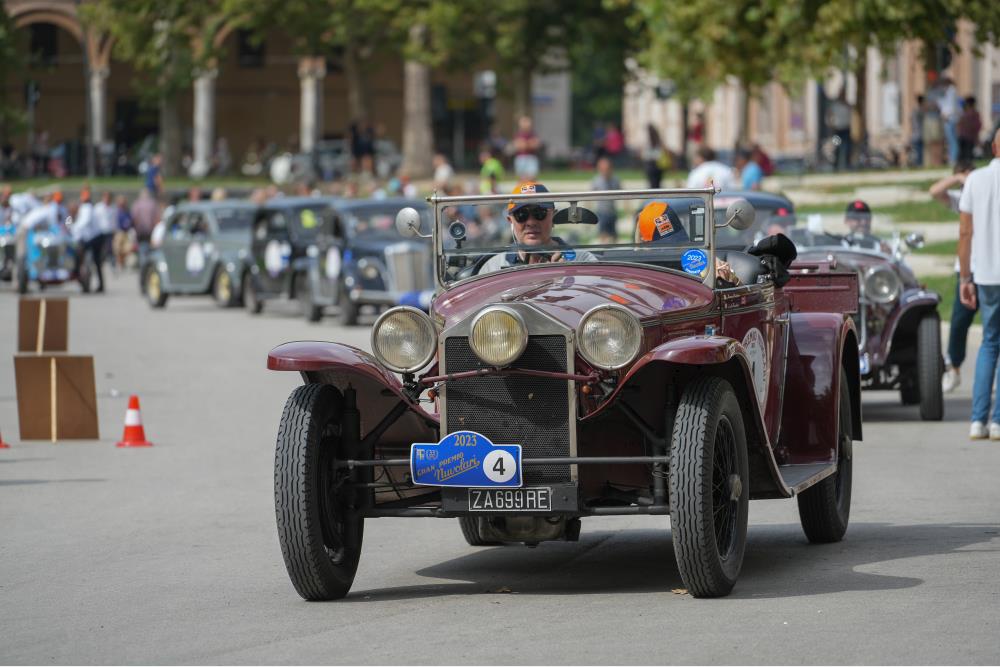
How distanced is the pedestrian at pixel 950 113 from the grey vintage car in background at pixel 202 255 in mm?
13132

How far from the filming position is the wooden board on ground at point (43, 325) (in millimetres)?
15844

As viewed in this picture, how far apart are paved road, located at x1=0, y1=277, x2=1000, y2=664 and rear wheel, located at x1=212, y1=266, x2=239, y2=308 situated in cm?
1810

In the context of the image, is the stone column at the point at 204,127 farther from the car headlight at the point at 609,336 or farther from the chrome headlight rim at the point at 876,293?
the car headlight at the point at 609,336

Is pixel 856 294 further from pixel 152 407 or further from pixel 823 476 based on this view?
pixel 152 407

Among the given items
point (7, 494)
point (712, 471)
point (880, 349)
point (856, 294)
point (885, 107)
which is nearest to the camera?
point (712, 471)

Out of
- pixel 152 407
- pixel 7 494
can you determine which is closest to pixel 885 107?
pixel 152 407

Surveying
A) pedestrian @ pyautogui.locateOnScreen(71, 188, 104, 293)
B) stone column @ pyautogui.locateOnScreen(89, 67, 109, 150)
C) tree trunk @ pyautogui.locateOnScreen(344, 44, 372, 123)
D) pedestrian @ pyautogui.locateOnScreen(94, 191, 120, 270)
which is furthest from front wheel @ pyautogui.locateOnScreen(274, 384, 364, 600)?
stone column @ pyautogui.locateOnScreen(89, 67, 109, 150)

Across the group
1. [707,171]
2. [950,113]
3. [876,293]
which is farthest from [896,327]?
[950,113]

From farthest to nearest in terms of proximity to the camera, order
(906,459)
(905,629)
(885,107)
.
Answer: (885,107) < (906,459) < (905,629)

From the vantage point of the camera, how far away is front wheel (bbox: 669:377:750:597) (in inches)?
277

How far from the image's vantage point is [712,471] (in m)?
7.14

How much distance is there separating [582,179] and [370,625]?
127 ft

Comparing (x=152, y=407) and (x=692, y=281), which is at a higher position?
(x=692, y=281)

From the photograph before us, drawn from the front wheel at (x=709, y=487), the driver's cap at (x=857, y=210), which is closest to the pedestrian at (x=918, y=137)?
the driver's cap at (x=857, y=210)
